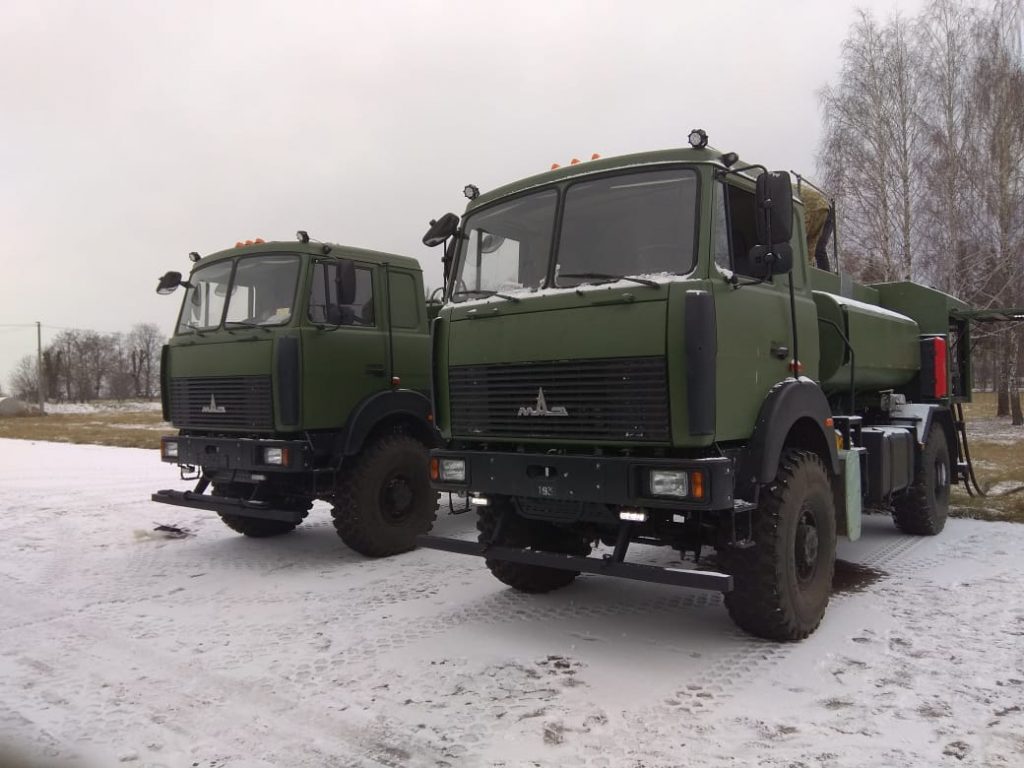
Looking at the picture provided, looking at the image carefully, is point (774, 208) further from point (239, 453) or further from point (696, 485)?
point (239, 453)

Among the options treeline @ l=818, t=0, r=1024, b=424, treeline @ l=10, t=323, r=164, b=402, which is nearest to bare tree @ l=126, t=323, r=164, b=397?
treeline @ l=10, t=323, r=164, b=402

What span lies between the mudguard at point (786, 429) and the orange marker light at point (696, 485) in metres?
0.54

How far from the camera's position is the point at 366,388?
7.33 m

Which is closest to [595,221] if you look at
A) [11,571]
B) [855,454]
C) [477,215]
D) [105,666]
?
[477,215]

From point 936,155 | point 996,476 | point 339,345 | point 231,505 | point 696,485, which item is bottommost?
point 996,476

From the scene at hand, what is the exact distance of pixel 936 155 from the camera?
2080 cm

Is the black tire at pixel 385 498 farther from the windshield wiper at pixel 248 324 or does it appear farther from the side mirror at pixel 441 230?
the side mirror at pixel 441 230

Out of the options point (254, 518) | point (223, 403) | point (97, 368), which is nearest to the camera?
point (223, 403)

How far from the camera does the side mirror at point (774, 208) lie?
430 centimetres

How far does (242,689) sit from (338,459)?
3.04 metres

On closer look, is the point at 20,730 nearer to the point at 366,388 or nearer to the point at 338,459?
the point at 338,459

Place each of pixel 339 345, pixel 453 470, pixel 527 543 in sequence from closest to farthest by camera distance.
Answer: pixel 453 470 < pixel 527 543 < pixel 339 345

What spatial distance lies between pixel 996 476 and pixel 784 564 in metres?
8.99

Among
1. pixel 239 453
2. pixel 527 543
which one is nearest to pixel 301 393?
pixel 239 453
